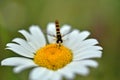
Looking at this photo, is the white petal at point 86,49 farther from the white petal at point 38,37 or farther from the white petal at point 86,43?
the white petal at point 38,37

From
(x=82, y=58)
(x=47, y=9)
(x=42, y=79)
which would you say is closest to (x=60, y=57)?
(x=82, y=58)

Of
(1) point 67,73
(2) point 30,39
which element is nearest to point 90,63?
(1) point 67,73

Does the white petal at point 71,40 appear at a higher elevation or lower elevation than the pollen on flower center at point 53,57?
higher

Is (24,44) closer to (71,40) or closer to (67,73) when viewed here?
(71,40)

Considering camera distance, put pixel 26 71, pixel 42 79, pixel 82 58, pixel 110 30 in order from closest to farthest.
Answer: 1. pixel 42 79
2. pixel 82 58
3. pixel 26 71
4. pixel 110 30

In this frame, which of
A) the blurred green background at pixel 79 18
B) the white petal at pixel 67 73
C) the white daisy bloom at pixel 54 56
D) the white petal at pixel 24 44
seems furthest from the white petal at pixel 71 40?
the blurred green background at pixel 79 18

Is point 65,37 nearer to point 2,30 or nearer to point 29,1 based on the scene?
point 2,30

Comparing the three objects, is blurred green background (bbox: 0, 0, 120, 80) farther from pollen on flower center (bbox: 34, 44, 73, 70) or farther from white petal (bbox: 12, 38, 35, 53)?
pollen on flower center (bbox: 34, 44, 73, 70)
